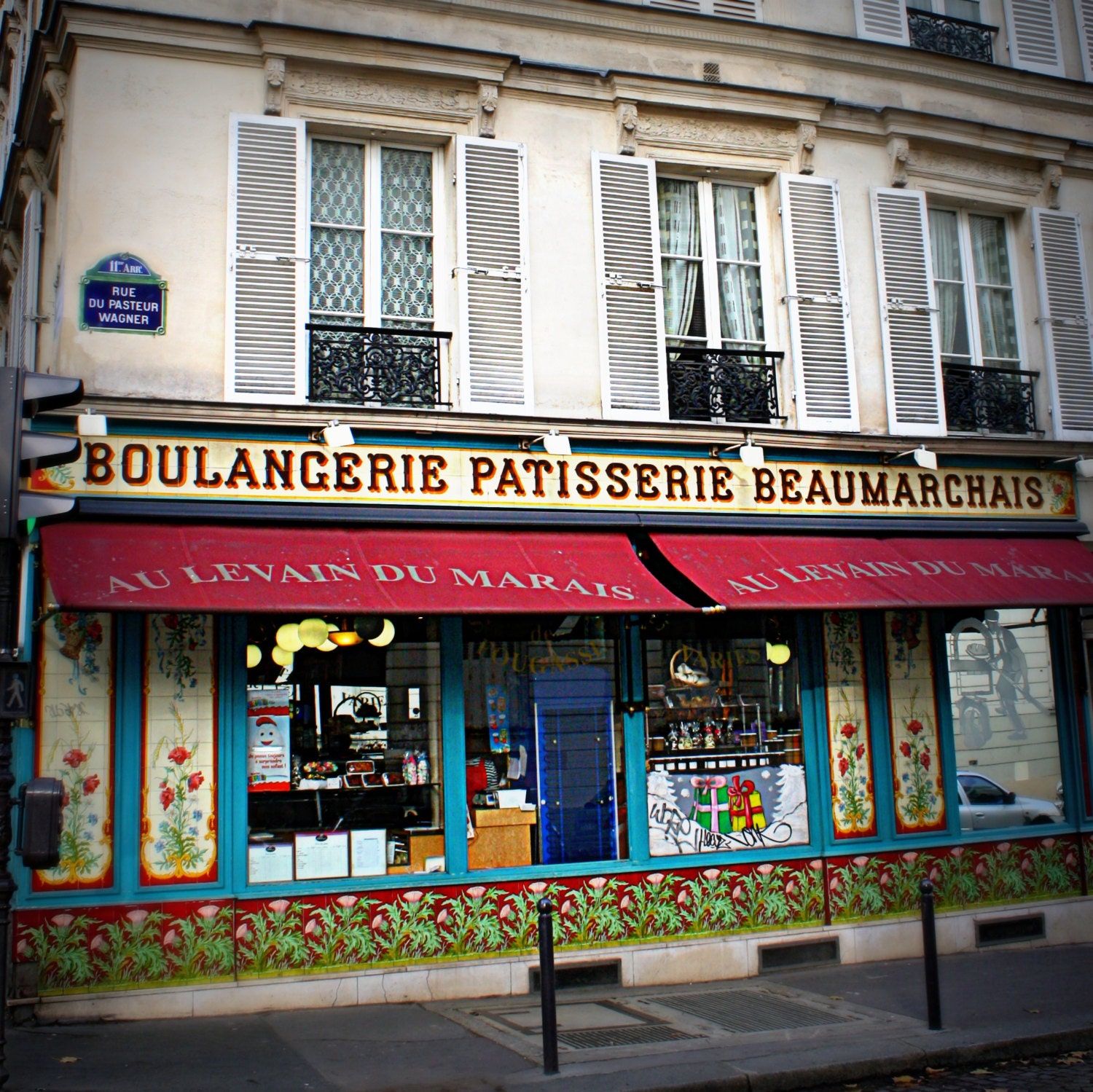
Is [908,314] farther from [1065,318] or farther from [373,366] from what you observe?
[373,366]

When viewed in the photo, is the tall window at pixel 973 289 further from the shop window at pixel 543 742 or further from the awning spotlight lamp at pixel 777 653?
the shop window at pixel 543 742

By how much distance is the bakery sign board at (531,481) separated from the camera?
7.93m

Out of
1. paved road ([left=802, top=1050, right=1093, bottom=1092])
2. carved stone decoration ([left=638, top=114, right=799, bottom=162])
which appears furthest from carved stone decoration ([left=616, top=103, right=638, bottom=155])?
paved road ([left=802, top=1050, right=1093, bottom=1092])

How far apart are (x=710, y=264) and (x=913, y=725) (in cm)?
422

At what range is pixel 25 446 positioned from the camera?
5414 mm

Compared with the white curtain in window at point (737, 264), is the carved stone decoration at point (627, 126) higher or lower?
higher

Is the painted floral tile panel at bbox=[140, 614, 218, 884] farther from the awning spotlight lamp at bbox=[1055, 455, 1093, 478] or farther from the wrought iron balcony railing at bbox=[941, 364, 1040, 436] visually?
the awning spotlight lamp at bbox=[1055, 455, 1093, 478]

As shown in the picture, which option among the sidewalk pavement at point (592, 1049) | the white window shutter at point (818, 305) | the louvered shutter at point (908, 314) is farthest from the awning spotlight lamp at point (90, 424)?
the louvered shutter at point (908, 314)

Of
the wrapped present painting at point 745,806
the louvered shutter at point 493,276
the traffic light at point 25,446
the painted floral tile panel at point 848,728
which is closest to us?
the traffic light at point 25,446

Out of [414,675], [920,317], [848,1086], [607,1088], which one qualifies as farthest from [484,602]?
[920,317]

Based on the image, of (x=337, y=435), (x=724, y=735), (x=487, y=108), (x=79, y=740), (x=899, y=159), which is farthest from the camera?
(x=899, y=159)

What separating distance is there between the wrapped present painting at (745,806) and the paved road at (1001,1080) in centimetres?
282

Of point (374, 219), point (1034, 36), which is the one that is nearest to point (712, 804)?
point (374, 219)

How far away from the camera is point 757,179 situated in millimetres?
10102
